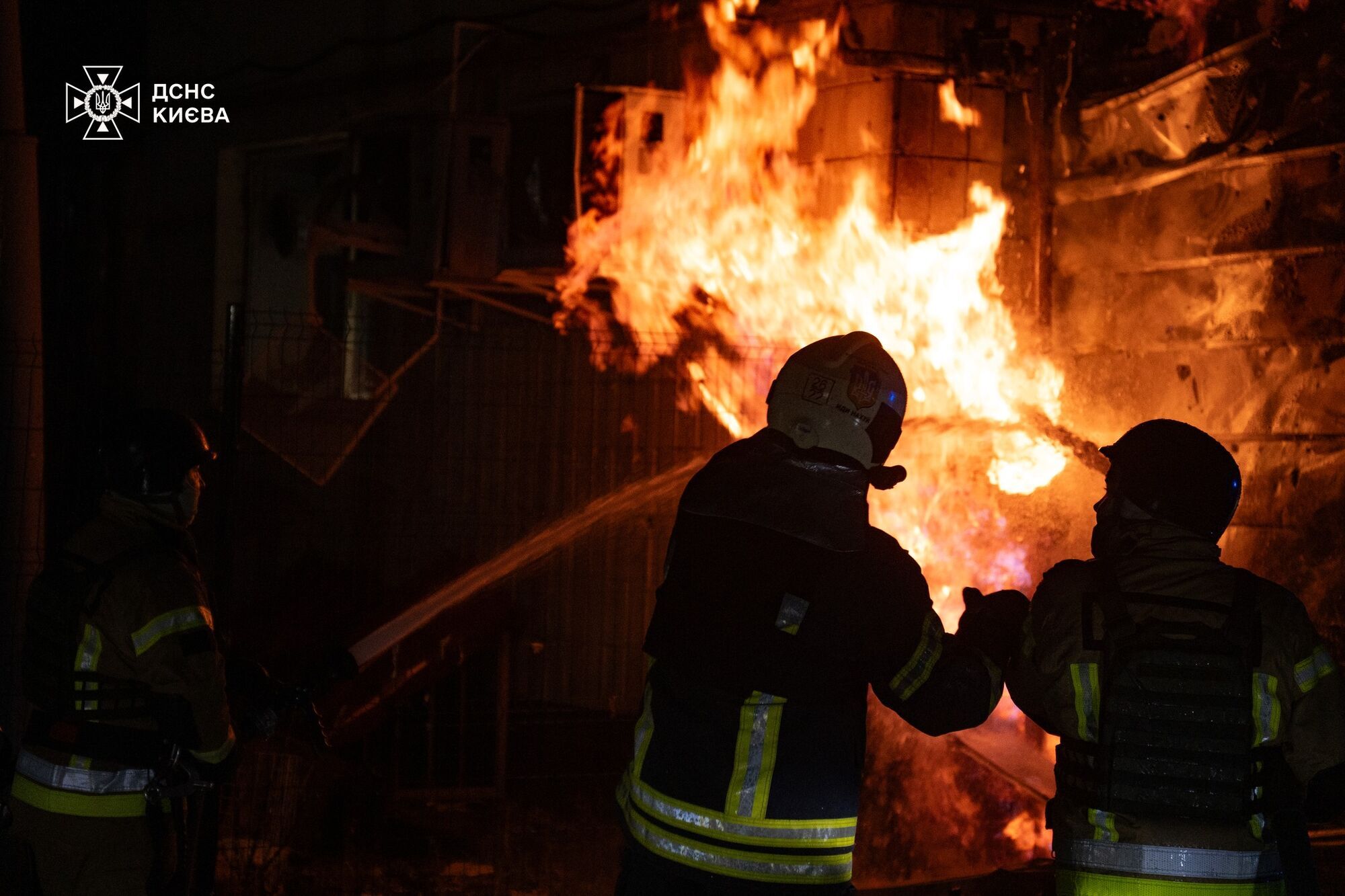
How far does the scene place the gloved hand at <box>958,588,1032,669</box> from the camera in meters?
3.71

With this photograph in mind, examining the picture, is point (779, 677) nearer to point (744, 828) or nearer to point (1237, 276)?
point (744, 828)

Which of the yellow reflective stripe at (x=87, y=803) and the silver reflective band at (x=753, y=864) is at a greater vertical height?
the silver reflective band at (x=753, y=864)

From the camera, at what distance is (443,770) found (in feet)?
29.3

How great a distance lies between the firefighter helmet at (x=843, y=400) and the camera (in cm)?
347

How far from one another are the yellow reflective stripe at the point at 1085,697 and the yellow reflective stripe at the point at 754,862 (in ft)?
2.65

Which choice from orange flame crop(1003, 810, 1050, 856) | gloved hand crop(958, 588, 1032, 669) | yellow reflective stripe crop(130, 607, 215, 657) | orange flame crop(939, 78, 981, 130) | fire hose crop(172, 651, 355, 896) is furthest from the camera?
orange flame crop(939, 78, 981, 130)

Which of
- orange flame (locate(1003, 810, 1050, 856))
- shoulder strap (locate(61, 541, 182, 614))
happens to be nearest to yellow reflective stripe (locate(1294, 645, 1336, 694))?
shoulder strap (locate(61, 541, 182, 614))

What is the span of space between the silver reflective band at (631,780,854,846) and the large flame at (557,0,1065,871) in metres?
4.87

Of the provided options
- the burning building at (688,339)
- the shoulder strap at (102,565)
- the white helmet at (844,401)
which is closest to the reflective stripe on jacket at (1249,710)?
the white helmet at (844,401)

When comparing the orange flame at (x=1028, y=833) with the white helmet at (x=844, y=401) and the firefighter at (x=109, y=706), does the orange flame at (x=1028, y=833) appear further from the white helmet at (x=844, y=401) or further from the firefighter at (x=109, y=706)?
the firefighter at (x=109, y=706)

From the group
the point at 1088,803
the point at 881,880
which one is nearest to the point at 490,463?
the point at 881,880

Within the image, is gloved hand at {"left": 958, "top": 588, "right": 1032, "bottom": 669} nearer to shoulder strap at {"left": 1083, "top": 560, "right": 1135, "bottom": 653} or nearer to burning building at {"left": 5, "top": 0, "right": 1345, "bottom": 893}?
shoulder strap at {"left": 1083, "top": 560, "right": 1135, "bottom": 653}

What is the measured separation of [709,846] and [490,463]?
7.23 metres

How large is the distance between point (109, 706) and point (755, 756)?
2.17m
